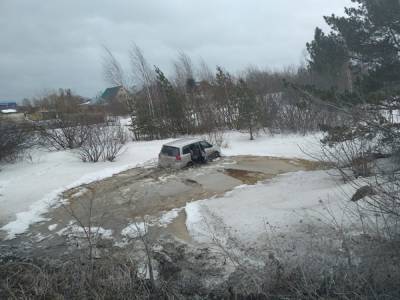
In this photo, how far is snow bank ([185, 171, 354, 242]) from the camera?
7.61 meters

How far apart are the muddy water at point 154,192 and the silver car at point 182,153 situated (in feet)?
1.28

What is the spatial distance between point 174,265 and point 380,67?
9.11m

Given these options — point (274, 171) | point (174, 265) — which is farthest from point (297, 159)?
point (174, 265)

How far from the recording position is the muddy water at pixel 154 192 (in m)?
9.14

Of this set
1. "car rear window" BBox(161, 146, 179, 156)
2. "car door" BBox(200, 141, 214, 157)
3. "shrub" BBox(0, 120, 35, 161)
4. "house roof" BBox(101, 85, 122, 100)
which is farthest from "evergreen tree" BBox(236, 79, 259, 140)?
"shrub" BBox(0, 120, 35, 161)

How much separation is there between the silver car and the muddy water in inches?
15.4

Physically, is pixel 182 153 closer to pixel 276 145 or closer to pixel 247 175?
pixel 247 175

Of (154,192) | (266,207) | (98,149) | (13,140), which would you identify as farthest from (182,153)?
(13,140)

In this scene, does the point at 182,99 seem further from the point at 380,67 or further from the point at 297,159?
the point at 380,67

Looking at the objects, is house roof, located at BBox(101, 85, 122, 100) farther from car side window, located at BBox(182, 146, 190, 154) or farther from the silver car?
car side window, located at BBox(182, 146, 190, 154)

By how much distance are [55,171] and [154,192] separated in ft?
24.3

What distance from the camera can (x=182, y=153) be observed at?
14227 mm

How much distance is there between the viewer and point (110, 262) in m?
5.77

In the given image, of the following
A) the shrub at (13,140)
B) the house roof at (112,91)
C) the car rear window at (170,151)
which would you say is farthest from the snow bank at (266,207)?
the house roof at (112,91)
